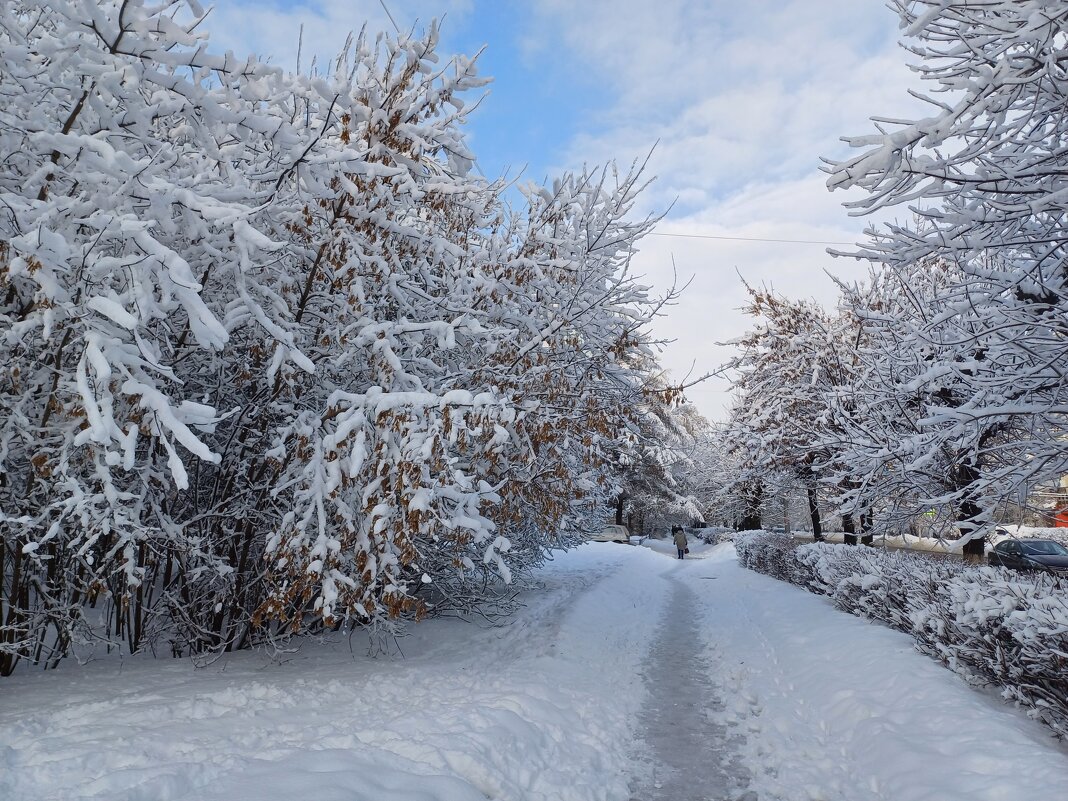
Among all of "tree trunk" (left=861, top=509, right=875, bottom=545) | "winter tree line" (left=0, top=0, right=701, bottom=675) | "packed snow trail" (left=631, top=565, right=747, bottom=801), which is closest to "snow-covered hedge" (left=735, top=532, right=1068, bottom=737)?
"tree trunk" (left=861, top=509, right=875, bottom=545)

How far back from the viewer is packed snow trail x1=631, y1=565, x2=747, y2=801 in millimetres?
4973

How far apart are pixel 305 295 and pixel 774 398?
49.4 feet

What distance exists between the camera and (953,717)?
527 cm

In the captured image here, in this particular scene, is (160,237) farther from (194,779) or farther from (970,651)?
(970,651)

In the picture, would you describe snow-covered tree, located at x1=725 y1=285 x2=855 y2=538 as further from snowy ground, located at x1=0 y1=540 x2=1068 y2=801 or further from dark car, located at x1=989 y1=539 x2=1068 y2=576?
snowy ground, located at x1=0 y1=540 x2=1068 y2=801

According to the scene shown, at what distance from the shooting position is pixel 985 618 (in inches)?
222

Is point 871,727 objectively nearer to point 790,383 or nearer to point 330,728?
point 330,728

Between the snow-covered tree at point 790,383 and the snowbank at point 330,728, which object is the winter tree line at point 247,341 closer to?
the snowbank at point 330,728

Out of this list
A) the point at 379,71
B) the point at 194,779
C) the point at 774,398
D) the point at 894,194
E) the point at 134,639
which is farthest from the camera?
the point at 774,398

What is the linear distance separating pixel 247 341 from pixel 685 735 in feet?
19.0

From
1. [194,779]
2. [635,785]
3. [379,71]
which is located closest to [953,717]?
[635,785]

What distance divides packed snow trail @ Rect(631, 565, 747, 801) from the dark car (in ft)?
45.1

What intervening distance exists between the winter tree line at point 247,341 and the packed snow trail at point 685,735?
226 centimetres

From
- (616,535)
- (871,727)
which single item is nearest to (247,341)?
(871,727)
